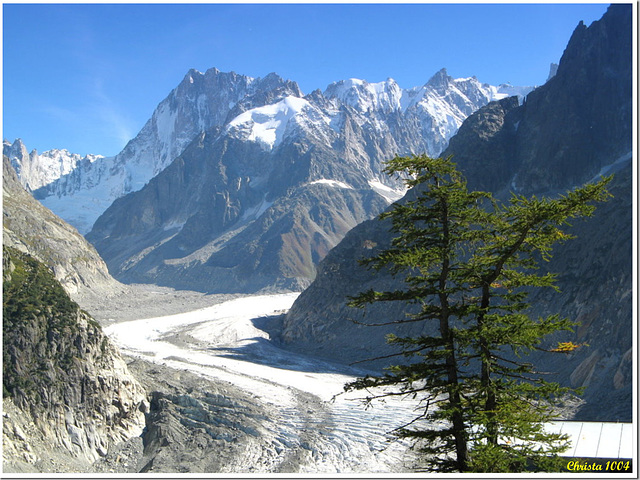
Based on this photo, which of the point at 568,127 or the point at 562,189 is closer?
the point at 562,189

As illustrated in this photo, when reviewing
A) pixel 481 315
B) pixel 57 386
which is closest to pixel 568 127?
pixel 57 386

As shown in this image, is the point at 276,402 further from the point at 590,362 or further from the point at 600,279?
the point at 600,279

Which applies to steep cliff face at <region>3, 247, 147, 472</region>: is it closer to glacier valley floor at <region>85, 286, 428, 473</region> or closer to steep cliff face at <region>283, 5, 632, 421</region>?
glacier valley floor at <region>85, 286, 428, 473</region>

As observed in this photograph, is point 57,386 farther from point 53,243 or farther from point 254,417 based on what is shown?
point 53,243

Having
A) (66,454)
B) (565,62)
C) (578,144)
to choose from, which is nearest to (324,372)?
(66,454)

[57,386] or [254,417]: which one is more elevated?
[57,386]
